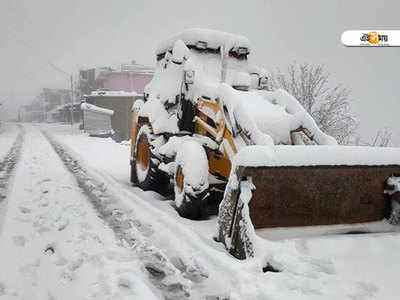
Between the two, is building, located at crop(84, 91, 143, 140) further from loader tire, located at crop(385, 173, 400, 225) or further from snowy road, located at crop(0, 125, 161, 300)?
loader tire, located at crop(385, 173, 400, 225)

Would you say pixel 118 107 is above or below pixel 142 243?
above

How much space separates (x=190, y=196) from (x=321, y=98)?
17.0 meters

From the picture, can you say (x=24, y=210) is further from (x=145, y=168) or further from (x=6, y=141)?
(x=6, y=141)

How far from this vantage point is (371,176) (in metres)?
3.52

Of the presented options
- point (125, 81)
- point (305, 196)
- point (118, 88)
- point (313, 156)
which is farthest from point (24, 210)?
point (118, 88)

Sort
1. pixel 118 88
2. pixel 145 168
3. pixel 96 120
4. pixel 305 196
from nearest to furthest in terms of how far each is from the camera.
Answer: pixel 305 196 < pixel 145 168 < pixel 96 120 < pixel 118 88

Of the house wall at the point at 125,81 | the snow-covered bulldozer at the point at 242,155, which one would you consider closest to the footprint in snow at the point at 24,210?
the snow-covered bulldozer at the point at 242,155

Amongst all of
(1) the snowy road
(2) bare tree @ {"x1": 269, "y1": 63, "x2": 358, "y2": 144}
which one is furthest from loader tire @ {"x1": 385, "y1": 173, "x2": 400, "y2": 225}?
(2) bare tree @ {"x1": 269, "y1": 63, "x2": 358, "y2": 144}

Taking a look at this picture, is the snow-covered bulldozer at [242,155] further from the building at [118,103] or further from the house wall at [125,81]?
the house wall at [125,81]

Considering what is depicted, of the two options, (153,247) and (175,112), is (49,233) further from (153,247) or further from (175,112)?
(175,112)

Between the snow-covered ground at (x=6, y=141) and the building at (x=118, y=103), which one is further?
the building at (x=118, y=103)

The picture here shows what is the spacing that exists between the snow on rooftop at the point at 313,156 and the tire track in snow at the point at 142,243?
1060 millimetres

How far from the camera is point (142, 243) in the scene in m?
3.40

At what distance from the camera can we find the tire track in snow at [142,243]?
264cm
